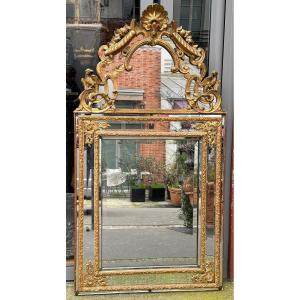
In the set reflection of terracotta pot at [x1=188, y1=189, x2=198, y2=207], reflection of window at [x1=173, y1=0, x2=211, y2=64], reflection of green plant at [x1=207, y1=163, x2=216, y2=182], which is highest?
reflection of window at [x1=173, y1=0, x2=211, y2=64]

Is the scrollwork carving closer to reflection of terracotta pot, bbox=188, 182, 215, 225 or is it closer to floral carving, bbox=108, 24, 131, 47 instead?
reflection of terracotta pot, bbox=188, 182, 215, 225

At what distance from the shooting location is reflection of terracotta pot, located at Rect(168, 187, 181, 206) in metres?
2.51

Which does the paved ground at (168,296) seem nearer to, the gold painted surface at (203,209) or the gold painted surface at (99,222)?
the gold painted surface at (99,222)

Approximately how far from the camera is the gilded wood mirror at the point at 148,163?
2455 millimetres

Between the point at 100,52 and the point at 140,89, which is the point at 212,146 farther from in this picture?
the point at 100,52

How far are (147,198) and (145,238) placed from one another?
234 mm

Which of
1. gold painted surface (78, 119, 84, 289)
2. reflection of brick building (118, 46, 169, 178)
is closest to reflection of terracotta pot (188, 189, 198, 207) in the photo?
reflection of brick building (118, 46, 169, 178)

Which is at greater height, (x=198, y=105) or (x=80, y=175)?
(x=198, y=105)

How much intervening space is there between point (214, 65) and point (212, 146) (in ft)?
1.59

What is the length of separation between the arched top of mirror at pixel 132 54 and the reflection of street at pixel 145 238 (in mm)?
618

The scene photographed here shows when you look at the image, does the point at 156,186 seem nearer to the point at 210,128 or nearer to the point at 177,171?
the point at 177,171

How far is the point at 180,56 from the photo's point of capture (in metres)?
2.49

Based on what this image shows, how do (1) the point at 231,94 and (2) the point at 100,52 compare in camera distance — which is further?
(1) the point at 231,94
